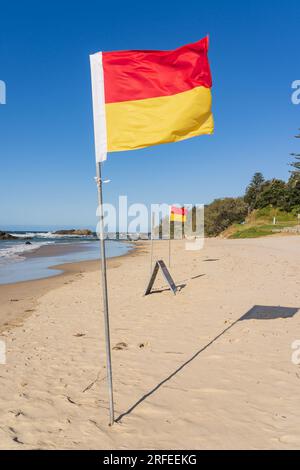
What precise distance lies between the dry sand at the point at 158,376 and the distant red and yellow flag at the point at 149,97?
9.84 ft

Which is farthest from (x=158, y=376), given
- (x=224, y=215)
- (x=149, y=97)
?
(x=224, y=215)

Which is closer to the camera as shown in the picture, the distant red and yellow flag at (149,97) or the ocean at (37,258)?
the distant red and yellow flag at (149,97)

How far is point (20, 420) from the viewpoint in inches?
146

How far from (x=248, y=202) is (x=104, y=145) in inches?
3159

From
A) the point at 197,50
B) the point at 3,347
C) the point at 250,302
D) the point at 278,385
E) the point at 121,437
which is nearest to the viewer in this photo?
the point at 121,437

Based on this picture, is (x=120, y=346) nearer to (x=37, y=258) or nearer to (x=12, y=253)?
(x=37, y=258)

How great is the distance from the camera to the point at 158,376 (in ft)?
15.8

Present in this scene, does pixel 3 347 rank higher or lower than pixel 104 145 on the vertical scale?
lower

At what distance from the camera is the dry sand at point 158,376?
342 cm

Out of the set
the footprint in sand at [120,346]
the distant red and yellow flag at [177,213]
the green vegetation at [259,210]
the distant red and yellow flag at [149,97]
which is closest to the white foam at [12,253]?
the distant red and yellow flag at [177,213]

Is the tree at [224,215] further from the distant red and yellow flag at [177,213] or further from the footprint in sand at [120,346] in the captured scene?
the footprint in sand at [120,346]
